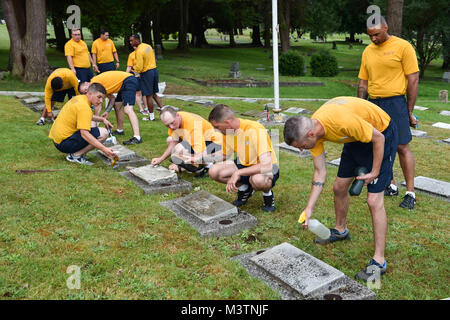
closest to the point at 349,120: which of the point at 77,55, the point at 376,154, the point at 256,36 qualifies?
the point at 376,154

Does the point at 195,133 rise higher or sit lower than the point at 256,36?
lower

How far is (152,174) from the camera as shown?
17.8 ft

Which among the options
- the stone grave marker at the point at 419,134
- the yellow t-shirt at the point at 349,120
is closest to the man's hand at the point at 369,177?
the yellow t-shirt at the point at 349,120

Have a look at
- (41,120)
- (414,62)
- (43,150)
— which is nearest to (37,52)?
(41,120)

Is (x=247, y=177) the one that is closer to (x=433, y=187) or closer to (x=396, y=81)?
(x=396, y=81)

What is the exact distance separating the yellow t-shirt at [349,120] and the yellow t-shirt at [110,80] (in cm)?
503

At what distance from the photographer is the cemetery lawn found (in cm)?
308

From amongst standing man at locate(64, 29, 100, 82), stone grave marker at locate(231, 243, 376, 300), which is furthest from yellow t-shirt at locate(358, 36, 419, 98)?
standing man at locate(64, 29, 100, 82)

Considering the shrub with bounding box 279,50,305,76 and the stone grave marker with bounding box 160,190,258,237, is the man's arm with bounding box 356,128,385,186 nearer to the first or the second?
the stone grave marker with bounding box 160,190,258,237

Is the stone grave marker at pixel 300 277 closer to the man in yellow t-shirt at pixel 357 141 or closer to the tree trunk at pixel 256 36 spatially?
the man in yellow t-shirt at pixel 357 141

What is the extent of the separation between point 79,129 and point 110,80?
71.9 inches

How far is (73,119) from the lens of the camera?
5914 millimetres

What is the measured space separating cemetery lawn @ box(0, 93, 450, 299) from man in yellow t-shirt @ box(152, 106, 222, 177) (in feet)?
1.18
